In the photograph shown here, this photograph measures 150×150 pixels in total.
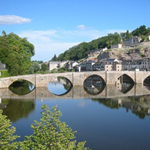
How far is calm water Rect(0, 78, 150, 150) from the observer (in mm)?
15241

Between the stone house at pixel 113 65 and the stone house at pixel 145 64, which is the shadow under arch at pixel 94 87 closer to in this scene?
the stone house at pixel 113 65

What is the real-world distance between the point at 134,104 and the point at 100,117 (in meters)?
7.76

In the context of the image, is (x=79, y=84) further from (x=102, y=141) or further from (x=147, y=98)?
(x=102, y=141)

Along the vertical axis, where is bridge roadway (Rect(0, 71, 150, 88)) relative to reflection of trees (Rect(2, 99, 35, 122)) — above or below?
above

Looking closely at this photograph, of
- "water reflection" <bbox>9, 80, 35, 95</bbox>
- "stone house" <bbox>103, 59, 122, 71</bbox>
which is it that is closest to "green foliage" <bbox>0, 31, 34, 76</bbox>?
"water reflection" <bbox>9, 80, 35, 95</bbox>

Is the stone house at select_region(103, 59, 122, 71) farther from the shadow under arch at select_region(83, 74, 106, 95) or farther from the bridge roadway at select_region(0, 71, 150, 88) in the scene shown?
the bridge roadway at select_region(0, 71, 150, 88)

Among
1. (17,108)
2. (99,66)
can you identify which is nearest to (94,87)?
(17,108)

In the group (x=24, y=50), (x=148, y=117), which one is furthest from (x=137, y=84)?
(x=24, y=50)

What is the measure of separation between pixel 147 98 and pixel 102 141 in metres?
18.2

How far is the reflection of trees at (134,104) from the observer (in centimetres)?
2332

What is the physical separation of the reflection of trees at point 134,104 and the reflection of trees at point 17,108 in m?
8.99

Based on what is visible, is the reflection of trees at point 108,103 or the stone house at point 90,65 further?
the stone house at point 90,65

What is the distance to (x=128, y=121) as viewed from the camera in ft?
64.9

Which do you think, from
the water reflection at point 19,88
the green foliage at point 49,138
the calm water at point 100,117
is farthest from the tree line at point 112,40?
the green foliage at point 49,138
